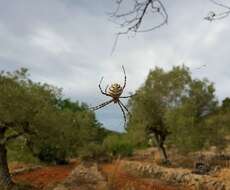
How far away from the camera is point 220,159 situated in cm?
Answer: 4988

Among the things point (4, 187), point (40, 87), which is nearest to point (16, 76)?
point (40, 87)

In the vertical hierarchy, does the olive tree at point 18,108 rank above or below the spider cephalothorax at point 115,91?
above

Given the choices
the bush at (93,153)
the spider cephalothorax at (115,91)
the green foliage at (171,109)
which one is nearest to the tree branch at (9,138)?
the green foliage at (171,109)

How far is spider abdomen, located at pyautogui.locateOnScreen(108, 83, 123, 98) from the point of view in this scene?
135 inches

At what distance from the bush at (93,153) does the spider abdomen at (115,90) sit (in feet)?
187

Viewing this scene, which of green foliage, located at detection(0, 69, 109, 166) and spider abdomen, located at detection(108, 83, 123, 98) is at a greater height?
green foliage, located at detection(0, 69, 109, 166)

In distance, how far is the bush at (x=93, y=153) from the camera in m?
61.0

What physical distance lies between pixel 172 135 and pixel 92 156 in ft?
54.5

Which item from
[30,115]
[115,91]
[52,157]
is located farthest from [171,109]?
[115,91]

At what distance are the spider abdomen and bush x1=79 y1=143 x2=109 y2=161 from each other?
2249 inches

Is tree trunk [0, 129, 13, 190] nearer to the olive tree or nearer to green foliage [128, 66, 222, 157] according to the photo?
the olive tree

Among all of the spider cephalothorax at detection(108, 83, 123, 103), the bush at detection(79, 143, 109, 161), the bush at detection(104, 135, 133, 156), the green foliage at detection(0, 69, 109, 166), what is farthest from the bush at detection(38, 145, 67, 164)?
the spider cephalothorax at detection(108, 83, 123, 103)

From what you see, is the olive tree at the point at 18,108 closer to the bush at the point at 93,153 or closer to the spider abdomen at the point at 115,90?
the spider abdomen at the point at 115,90

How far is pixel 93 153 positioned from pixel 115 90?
5899 cm
